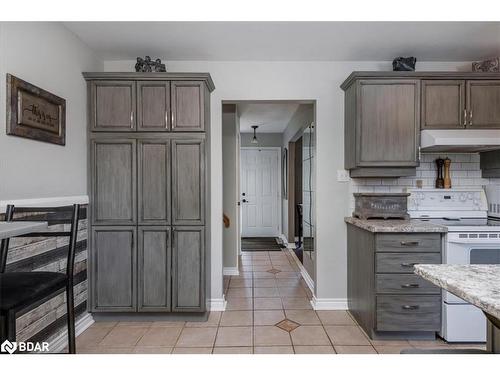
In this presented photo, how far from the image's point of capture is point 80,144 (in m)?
2.54

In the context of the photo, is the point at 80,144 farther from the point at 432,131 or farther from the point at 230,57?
the point at 432,131

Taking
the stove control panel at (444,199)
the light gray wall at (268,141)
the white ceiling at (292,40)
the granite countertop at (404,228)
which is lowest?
the granite countertop at (404,228)

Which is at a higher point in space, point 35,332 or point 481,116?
point 481,116

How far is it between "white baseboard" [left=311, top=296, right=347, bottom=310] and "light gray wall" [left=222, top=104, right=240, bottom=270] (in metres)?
1.48

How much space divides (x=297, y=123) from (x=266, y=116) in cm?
65

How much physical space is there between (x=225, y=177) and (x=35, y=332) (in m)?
2.66

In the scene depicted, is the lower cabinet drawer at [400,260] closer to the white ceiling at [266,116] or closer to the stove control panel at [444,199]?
the stove control panel at [444,199]

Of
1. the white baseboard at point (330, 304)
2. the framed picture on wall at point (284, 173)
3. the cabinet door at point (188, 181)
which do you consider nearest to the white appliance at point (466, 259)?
the white baseboard at point (330, 304)

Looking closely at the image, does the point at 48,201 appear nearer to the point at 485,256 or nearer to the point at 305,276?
the point at 305,276

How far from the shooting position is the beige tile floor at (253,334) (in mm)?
2213

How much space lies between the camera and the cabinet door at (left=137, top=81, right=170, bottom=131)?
2590mm

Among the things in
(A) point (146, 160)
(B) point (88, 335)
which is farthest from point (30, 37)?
(B) point (88, 335)

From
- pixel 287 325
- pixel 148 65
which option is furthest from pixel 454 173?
pixel 148 65

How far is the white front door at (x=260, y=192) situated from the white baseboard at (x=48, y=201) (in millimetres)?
4584
